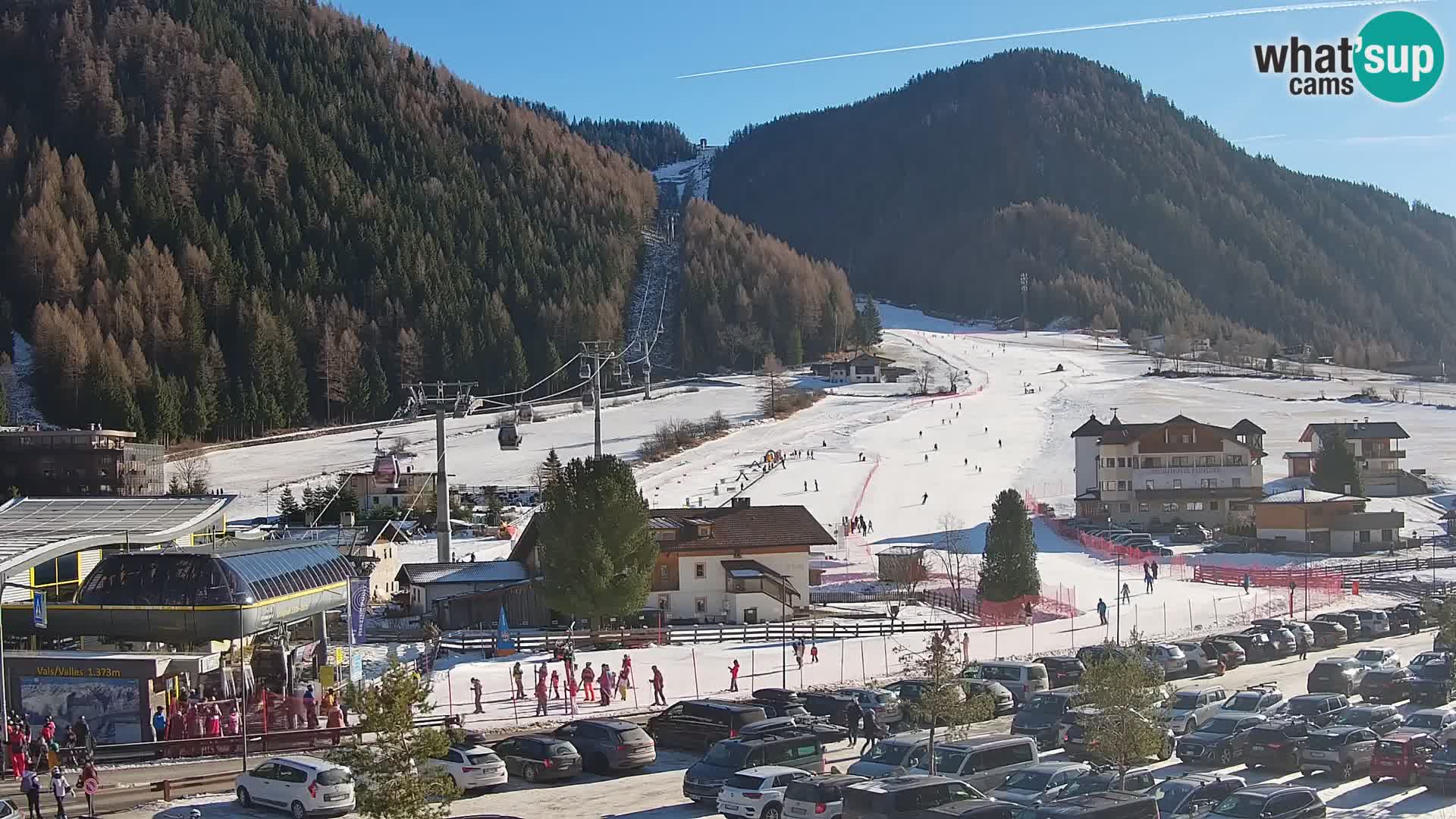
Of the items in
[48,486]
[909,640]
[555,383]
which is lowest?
[909,640]

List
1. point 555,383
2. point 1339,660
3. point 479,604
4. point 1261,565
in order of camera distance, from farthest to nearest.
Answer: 1. point 555,383
2. point 1261,565
3. point 479,604
4. point 1339,660

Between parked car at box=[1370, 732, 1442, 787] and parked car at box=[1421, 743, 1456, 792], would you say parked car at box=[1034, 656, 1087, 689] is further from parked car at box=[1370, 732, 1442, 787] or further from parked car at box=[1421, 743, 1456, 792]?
parked car at box=[1421, 743, 1456, 792]

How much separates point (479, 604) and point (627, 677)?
13.6m

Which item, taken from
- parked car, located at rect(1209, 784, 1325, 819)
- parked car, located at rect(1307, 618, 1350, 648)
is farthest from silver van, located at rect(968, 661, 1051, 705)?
parked car, located at rect(1307, 618, 1350, 648)

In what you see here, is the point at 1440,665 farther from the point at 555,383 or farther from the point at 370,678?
the point at 555,383

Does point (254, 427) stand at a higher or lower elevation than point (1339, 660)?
higher

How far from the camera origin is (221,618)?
27.2m

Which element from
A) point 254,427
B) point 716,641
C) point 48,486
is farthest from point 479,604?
point 254,427

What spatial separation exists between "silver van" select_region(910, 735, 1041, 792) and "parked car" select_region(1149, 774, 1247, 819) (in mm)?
2210

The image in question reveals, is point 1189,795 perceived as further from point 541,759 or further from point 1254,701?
point 541,759

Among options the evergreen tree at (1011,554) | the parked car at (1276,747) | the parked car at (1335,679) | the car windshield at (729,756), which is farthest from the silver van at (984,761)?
the evergreen tree at (1011,554)

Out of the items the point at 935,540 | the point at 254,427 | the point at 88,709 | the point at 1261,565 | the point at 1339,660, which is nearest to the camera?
the point at 88,709

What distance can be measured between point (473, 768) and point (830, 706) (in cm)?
844

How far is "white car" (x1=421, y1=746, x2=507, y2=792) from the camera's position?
20.6 meters
